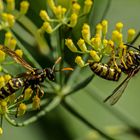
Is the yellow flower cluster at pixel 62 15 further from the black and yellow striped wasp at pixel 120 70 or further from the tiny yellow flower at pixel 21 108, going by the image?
the tiny yellow flower at pixel 21 108

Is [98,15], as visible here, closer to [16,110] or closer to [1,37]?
[1,37]

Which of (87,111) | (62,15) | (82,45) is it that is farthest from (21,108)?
(87,111)

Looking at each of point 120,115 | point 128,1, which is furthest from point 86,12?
point 128,1

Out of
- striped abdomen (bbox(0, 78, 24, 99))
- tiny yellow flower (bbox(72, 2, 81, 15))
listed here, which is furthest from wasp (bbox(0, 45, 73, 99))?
tiny yellow flower (bbox(72, 2, 81, 15))

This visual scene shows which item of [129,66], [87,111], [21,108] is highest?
[129,66]

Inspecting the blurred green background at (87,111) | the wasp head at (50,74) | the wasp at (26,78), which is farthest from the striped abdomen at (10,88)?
the blurred green background at (87,111)

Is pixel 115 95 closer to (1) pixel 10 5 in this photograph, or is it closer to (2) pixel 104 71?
(2) pixel 104 71

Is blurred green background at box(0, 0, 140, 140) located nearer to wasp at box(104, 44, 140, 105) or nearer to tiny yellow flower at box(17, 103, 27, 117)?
wasp at box(104, 44, 140, 105)
